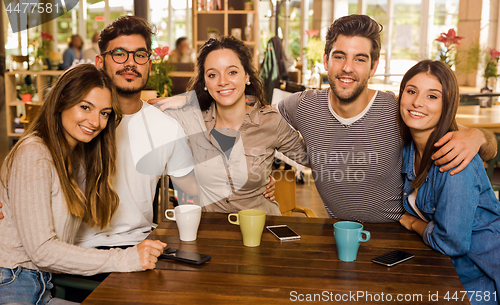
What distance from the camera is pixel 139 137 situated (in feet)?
6.09

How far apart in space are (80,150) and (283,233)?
0.75m

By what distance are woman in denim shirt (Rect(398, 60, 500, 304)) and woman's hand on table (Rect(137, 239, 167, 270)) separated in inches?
32.2

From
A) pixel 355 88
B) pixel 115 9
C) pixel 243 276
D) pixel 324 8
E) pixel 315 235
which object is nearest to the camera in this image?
pixel 243 276

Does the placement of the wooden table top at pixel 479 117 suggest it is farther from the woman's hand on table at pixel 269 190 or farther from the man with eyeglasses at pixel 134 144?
the man with eyeglasses at pixel 134 144

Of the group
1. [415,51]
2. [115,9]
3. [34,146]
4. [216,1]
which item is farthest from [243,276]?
[115,9]

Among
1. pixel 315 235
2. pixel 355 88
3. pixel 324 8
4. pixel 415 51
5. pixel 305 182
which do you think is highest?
pixel 324 8

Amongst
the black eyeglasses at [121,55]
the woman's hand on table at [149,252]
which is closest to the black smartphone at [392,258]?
the woman's hand on table at [149,252]

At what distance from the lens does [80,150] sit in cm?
149

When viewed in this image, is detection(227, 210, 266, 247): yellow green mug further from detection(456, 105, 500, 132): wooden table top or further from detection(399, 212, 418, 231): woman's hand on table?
detection(456, 105, 500, 132): wooden table top

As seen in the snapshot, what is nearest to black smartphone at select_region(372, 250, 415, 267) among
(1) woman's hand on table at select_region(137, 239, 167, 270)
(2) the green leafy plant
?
(1) woman's hand on table at select_region(137, 239, 167, 270)

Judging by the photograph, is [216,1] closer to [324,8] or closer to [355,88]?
[355,88]

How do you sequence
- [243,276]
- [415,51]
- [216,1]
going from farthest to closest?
1. [415,51]
2. [216,1]
3. [243,276]

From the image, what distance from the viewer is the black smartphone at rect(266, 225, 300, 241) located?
1364 mm

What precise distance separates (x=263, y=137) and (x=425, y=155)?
744 mm
